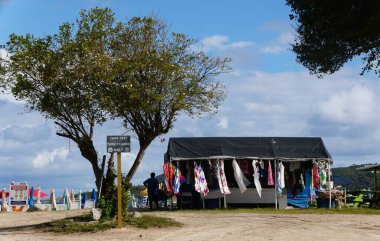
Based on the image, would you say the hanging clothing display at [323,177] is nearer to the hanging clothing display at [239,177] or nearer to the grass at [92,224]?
the hanging clothing display at [239,177]

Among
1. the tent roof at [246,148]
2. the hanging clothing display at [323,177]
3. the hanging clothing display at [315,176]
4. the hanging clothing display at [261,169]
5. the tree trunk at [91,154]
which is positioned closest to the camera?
the tree trunk at [91,154]

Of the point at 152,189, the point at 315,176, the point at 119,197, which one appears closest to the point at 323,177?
the point at 315,176

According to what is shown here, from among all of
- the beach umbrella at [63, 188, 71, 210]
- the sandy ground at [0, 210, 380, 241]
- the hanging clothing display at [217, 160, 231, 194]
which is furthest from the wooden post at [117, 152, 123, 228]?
the beach umbrella at [63, 188, 71, 210]

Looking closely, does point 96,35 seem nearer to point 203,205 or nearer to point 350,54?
point 350,54

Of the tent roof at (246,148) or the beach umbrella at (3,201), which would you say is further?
the beach umbrella at (3,201)

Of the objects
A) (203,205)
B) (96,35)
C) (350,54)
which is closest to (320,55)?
(350,54)

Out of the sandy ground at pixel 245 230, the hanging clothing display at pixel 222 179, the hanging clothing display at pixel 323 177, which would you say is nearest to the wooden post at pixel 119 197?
the sandy ground at pixel 245 230

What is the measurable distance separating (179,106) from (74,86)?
2.80 metres

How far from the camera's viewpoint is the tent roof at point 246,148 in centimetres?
2317

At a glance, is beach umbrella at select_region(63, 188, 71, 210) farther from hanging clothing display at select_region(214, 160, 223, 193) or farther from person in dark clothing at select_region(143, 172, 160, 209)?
hanging clothing display at select_region(214, 160, 223, 193)

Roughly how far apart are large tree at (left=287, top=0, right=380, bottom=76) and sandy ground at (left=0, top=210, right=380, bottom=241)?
3.96m

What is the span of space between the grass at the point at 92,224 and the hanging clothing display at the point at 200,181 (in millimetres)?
6362

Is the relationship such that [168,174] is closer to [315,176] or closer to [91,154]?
[315,176]

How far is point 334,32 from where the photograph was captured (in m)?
14.1
